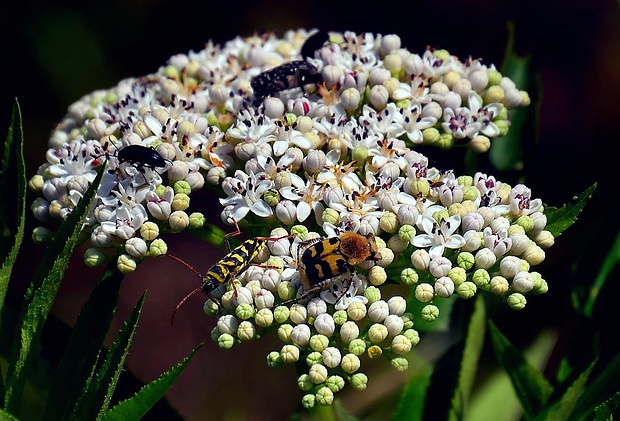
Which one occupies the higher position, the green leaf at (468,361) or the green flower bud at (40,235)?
the green leaf at (468,361)

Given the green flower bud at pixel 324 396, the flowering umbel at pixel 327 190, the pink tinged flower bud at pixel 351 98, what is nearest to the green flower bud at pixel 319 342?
the flowering umbel at pixel 327 190

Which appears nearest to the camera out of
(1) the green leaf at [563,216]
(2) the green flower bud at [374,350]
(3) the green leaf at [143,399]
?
(3) the green leaf at [143,399]

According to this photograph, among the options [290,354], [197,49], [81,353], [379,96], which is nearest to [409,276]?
[290,354]

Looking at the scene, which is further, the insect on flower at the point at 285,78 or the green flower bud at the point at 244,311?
the insect on flower at the point at 285,78

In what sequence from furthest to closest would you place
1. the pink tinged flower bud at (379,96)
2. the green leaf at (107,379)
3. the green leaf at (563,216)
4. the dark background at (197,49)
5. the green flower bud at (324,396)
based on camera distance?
the dark background at (197,49) < the pink tinged flower bud at (379,96) < the green leaf at (563,216) < the green flower bud at (324,396) < the green leaf at (107,379)

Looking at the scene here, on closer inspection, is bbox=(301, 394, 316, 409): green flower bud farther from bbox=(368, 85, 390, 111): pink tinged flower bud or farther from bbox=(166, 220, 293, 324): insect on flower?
bbox=(368, 85, 390, 111): pink tinged flower bud

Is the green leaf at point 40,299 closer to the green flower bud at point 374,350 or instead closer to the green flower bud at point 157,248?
the green flower bud at point 157,248

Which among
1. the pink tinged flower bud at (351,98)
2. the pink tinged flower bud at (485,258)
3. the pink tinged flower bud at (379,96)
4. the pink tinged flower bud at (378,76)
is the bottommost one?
the pink tinged flower bud at (485,258)
